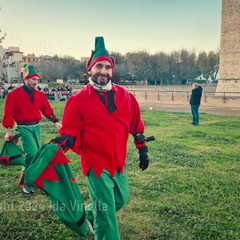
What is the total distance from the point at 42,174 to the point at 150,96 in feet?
91.8

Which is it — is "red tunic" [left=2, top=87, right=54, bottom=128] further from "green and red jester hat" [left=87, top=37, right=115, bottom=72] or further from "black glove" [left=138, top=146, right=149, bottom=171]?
"black glove" [left=138, top=146, right=149, bottom=171]

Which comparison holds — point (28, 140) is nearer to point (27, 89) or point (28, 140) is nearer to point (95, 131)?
point (27, 89)

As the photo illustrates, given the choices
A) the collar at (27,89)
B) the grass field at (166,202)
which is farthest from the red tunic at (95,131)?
the collar at (27,89)

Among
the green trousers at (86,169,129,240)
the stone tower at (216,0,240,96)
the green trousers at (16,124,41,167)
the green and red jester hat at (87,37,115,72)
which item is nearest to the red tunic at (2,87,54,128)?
the green trousers at (16,124,41,167)

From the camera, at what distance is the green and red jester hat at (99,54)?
393 centimetres

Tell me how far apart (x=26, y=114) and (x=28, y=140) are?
0.46 m

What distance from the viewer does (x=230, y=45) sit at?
3591cm

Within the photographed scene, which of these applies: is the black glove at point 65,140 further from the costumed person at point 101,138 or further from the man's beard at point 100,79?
the man's beard at point 100,79

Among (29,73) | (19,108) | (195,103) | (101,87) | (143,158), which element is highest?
(29,73)

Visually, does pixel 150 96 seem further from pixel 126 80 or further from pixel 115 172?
pixel 126 80

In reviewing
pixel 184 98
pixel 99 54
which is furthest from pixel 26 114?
pixel 184 98

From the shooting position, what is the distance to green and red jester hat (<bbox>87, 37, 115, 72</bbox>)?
12.9 feet

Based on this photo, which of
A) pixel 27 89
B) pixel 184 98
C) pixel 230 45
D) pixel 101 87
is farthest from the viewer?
pixel 230 45

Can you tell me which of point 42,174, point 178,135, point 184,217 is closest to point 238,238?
point 184,217
